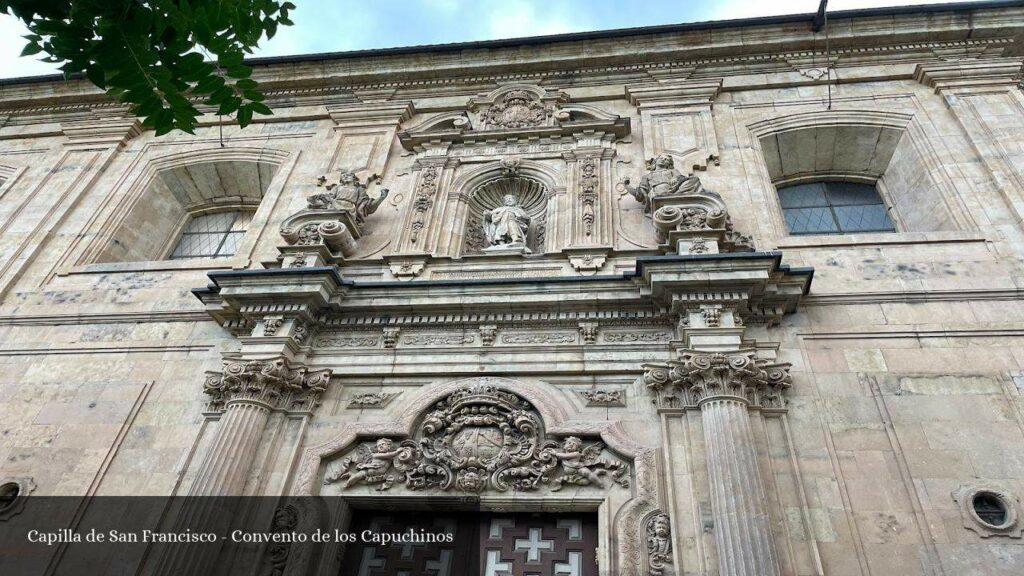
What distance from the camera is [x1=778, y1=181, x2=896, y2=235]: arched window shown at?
29.1ft

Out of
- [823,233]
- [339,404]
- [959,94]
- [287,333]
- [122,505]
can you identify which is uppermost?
[959,94]

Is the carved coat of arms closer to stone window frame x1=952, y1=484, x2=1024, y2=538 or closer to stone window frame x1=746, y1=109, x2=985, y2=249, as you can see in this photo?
stone window frame x1=746, y1=109, x2=985, y2=249

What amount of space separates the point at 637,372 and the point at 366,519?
3.10 meters

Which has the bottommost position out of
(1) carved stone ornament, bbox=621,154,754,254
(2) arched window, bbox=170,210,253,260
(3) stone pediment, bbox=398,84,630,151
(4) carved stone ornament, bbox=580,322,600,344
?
(4) carved stone ornament, bbox=580,322,600,344

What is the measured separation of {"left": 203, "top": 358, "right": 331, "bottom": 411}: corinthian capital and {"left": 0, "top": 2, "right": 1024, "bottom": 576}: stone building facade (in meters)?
0.03

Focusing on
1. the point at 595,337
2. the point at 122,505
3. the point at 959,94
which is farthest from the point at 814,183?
the point at 122,505

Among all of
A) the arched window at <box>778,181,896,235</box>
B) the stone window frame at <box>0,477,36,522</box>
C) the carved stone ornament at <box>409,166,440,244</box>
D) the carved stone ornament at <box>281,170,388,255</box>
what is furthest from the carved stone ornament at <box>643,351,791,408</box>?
the stone window frame at <box>0,477,36,522</box>

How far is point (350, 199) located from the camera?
28.1 ft

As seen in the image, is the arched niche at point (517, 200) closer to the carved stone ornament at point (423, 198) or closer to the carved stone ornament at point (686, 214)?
the carved stone ornament at point (423, 198)

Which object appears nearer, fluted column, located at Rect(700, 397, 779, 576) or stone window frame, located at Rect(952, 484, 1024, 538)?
fluted column, located at Rect(700, 397, 779, 576)

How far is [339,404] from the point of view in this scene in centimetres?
679

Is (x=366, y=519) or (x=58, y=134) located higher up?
(x=58, y=134)

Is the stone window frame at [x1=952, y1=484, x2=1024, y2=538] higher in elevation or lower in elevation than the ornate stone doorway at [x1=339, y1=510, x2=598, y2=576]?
higher

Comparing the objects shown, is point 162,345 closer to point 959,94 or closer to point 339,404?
point 339,404
